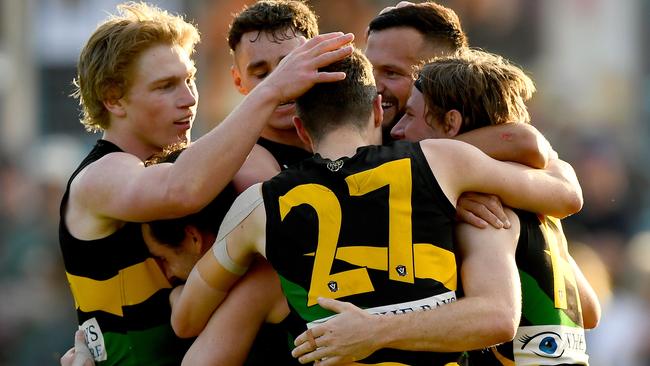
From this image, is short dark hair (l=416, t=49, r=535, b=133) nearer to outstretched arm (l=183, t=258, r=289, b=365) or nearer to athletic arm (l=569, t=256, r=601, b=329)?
athletic arm (l=569, t=256, r=601, b=329)

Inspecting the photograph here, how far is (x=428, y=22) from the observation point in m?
7.05

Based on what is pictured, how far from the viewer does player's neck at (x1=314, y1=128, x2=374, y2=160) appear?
544cm

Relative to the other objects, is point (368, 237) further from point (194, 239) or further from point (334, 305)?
point (194, 239)

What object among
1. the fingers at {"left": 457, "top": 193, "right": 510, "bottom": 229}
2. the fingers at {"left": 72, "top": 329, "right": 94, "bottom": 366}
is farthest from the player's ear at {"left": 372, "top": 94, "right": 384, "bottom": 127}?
the fingers at {"left": 72, "top": 329, "right": 94, "bottom": 366}

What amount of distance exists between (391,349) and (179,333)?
40.0 inches

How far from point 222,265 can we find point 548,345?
143cm

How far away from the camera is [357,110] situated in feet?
18.1

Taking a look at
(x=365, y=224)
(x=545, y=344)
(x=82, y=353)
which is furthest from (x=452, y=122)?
(x=82, y=353)

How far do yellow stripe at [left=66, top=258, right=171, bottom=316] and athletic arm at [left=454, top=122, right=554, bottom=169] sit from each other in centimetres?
150

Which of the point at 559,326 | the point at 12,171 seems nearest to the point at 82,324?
the point at 559,326

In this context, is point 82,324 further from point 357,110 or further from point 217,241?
point 357,110

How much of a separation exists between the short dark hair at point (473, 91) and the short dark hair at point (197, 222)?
3.18 ft

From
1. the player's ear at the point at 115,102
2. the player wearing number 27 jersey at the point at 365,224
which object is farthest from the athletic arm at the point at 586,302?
the player's ear at the point at 115,102

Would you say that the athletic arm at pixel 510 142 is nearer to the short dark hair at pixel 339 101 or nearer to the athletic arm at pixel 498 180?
the athletic arm at pixel 498 180
